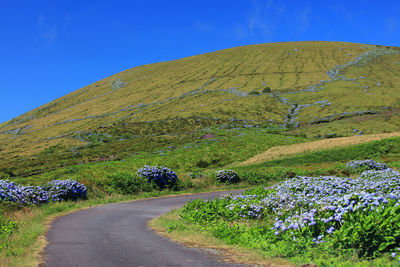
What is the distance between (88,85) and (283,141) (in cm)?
15082

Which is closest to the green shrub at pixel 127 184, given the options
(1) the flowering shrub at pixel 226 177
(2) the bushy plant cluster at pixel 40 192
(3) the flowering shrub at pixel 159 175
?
(3) the flowering shrub at pixel 159 175

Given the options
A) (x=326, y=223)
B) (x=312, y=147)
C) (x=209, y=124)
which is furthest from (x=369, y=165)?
(x=209, y=124)

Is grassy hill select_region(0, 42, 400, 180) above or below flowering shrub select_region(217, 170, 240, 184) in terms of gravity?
above

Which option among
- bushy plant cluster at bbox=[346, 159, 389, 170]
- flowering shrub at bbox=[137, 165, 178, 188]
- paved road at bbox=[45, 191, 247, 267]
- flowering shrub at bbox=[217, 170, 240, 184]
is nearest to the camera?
paved road at bbox=[45, 191, 247, 267]

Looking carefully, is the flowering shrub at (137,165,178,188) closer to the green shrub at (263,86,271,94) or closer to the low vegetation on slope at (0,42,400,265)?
the low vegetation on slope at (0,42,400,265)

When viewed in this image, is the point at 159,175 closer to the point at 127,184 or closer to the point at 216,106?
the point at 127,184

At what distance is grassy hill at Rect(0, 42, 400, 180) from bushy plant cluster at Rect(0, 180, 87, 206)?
92.5 ft

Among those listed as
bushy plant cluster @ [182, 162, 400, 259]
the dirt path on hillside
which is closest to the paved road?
bushy plant cluster @ [182, 162, 400, 259]

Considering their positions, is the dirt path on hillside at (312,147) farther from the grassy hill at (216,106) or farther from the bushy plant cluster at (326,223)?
the bushy plant cluster at (326,223)

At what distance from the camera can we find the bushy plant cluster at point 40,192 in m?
15.8

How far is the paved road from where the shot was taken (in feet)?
25.6

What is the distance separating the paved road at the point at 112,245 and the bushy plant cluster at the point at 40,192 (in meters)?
2.51

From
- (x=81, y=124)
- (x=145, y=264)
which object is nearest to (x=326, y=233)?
(x=145, y=264)

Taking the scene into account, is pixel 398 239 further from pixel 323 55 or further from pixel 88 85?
pixel 88 85
